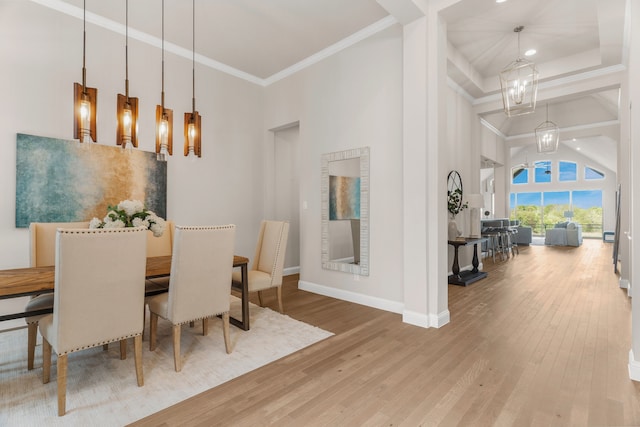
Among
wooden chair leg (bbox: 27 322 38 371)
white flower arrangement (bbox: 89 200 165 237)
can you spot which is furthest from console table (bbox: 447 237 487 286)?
wooden chair leg (bbox: 27 322 38 371)

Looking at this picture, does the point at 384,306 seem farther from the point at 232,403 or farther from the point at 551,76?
the point at 551,76

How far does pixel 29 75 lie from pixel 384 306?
4458 mm

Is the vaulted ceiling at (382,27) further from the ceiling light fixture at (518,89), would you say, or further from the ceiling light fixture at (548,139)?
the ceiling light fixture at (548,139)

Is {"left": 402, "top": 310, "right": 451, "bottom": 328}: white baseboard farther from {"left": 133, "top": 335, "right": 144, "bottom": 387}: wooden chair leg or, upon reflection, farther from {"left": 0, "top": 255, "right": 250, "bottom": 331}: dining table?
{"left": 133, "top": 335, "right": 144, "bottom": 387}: wooden chair leg

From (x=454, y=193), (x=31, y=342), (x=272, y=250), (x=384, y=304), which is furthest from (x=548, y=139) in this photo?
(x=31, y=342)

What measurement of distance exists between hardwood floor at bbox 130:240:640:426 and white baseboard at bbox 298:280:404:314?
0.12 metres

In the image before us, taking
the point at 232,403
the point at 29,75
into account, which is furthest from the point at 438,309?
the point at 29,75

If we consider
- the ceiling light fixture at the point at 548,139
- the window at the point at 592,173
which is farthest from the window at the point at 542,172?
the ceiling light fixture at the point at 548,139

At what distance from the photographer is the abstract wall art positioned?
10.3 ft

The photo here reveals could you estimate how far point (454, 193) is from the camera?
5445mm

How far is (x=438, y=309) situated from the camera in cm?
308

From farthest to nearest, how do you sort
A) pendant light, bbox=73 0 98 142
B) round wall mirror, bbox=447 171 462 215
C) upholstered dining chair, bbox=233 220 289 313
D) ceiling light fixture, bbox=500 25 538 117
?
round wall mirror, bbox=447 171 462 215
ceiling light fixture, bbox=500 25 538 117
upholstered dining chair, bbox=233 220 289 313
pendant light, bbox=73 0 98 142

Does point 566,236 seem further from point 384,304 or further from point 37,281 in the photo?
point 37,281

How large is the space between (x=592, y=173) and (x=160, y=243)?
15700mm
